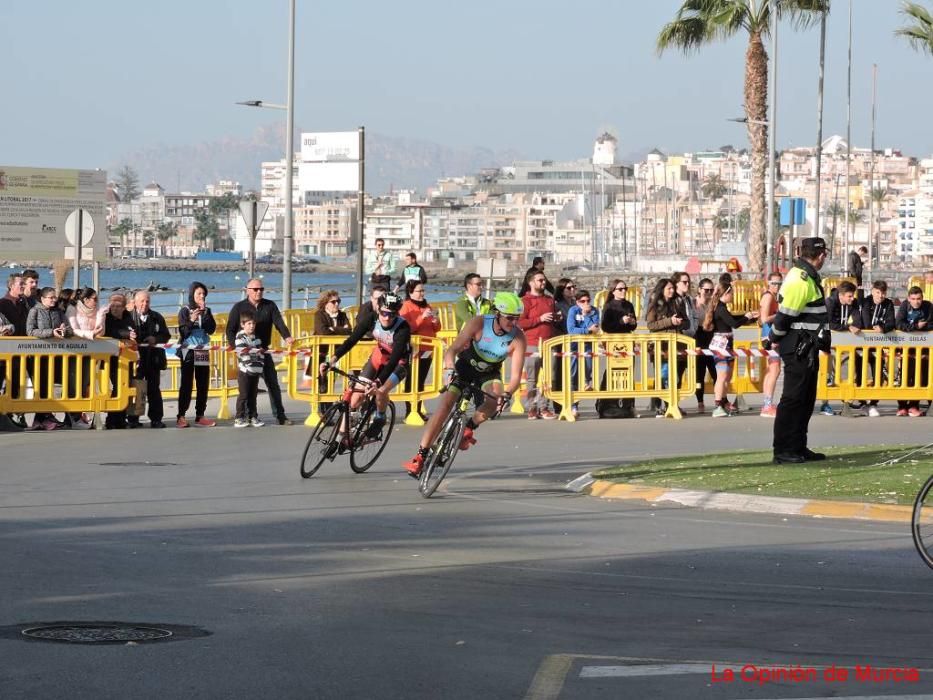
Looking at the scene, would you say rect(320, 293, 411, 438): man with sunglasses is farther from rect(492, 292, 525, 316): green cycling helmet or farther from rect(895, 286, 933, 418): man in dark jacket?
rect(895, 286, 933, 418): man in dark jacket

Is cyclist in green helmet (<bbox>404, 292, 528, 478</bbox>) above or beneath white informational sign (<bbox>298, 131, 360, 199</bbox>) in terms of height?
beneath

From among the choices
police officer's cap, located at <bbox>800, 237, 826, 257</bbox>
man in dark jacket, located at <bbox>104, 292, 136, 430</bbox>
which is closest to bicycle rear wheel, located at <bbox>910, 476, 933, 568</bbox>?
police officer's cap, located at <bbox>800, 237, 826, 257</bbox>

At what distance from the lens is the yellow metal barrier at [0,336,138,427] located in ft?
68.2

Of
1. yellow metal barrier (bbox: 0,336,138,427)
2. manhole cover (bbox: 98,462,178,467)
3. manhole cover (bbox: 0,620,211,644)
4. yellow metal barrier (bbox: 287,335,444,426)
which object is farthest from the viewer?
yellow metal barrier (bbox: 287,335,444,426)

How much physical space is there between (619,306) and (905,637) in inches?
576

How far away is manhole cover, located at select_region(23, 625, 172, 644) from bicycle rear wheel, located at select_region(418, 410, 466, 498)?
19.5ft

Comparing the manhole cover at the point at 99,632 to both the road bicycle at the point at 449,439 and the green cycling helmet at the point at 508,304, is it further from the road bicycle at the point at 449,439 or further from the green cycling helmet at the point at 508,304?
the green cycling helmet at the point at 508,304

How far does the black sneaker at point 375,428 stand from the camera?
16016 mm

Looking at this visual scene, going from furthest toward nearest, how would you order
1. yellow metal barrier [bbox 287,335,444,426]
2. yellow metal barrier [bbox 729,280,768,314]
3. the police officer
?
yellow metal barrier [bbox 729,280,768,314] → yellow metal barrier [bbox 287,335,444,426] → the police officer

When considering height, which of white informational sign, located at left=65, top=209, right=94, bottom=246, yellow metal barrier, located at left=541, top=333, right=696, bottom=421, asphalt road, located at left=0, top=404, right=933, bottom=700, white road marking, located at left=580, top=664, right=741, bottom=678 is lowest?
asphalt road, located at left=0, top=404, right=933, bottom=700

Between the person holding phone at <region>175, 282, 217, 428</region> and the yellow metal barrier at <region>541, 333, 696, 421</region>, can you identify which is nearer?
the person holding phone at <region>175, 282, 217, 428</region>

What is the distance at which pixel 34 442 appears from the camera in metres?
19.1

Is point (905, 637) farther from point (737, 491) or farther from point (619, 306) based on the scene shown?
point (619, 306)

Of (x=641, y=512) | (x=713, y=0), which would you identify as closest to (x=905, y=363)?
(x=641, y=512)
